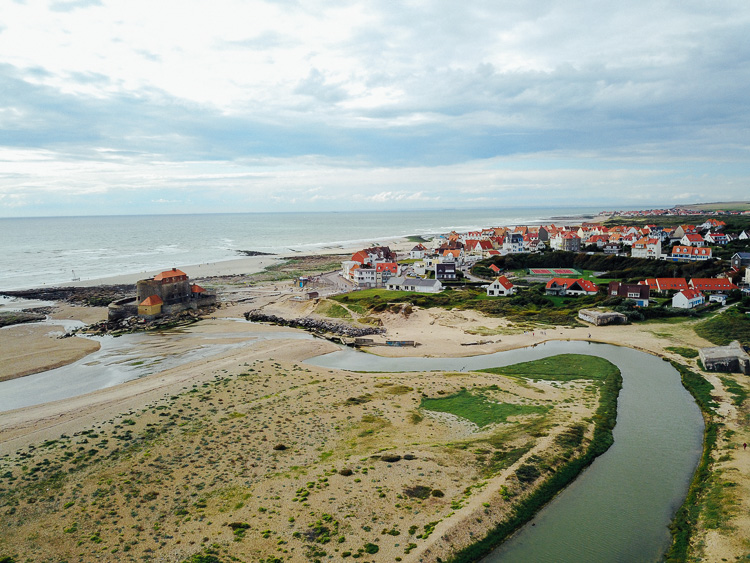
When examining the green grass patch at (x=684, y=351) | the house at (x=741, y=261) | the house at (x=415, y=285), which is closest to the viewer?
the green grass patch at (x=684, y=351)

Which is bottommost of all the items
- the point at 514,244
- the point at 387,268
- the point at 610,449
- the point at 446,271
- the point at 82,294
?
the point at 610,449

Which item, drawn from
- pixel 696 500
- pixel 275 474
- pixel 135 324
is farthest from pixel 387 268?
pixel 696 500

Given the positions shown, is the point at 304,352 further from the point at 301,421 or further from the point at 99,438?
the point at 99,438

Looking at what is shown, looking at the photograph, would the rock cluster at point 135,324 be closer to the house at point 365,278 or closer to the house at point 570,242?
the house at point 365,278

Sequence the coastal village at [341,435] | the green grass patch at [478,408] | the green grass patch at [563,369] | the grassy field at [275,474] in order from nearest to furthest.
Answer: the grassy field at [275,474] < the coastal village at [341,435] < the green grass patch at [478,408] < the green grass patch at [563,369]

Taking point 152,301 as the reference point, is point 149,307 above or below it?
below

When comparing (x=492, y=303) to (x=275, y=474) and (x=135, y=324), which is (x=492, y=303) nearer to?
(x=275, y=474)

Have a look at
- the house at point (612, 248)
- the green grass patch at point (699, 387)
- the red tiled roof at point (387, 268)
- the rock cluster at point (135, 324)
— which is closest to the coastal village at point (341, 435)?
the green grass patch at point (699, 387)
